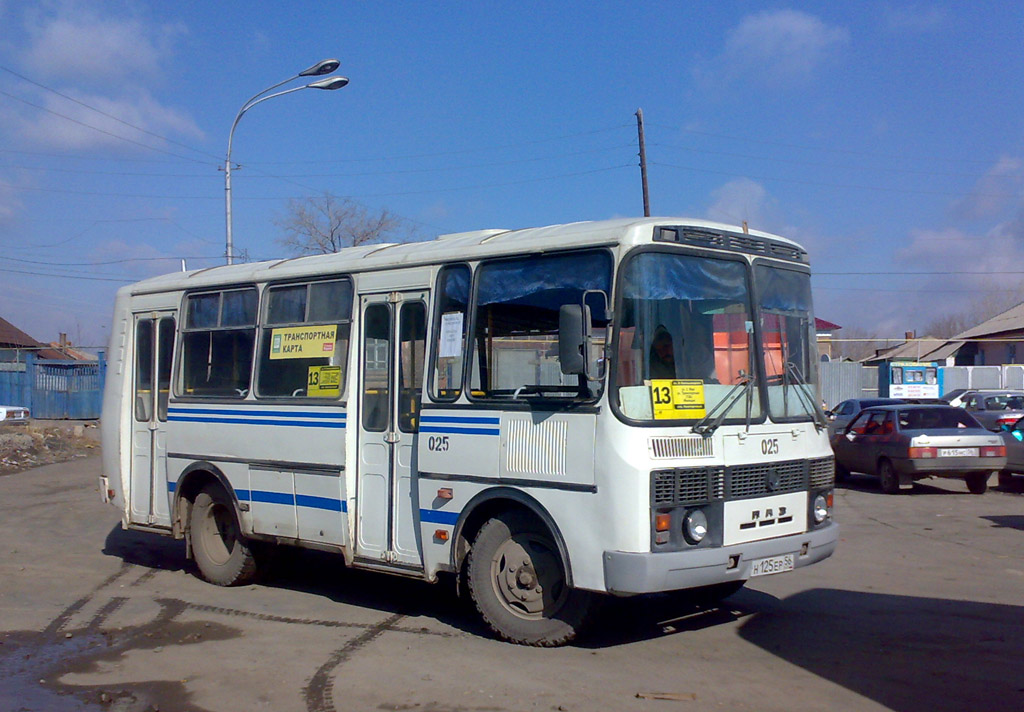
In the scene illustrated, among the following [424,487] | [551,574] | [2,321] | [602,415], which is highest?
[2,321]

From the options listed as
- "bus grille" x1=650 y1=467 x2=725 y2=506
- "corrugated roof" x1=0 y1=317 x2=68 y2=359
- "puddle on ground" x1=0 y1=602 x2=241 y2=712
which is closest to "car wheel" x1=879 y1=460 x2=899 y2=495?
"bus grille" x1=650 y1=467 x2=725 y2=506

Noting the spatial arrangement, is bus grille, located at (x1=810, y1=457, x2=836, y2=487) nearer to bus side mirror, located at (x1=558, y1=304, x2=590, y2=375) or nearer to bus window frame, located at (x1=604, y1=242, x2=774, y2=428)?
bus window frame, located at (x1=604, y1=242, x2=774, y2=428)

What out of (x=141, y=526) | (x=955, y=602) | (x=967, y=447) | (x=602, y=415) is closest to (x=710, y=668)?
(x=602, y=415)

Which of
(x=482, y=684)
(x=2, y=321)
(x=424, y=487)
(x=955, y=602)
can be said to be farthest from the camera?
(x=2, y=321)

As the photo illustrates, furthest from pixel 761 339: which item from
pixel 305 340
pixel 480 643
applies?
pixel 305 340

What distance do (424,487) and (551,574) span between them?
1302mm

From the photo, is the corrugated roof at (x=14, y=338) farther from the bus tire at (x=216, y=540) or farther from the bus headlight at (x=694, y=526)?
the bus headlight at (x=694, y=526)

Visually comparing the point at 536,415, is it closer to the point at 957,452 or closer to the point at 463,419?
the point at 463,419

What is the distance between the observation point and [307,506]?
337 inches

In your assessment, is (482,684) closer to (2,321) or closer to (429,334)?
(429,334)

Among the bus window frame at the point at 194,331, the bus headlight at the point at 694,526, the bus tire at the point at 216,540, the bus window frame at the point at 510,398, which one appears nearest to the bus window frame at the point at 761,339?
the bus headlight at the point at 694,526

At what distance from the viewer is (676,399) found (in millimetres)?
6566

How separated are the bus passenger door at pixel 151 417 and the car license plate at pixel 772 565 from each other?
608 centimetres

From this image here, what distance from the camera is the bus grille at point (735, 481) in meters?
6.38
